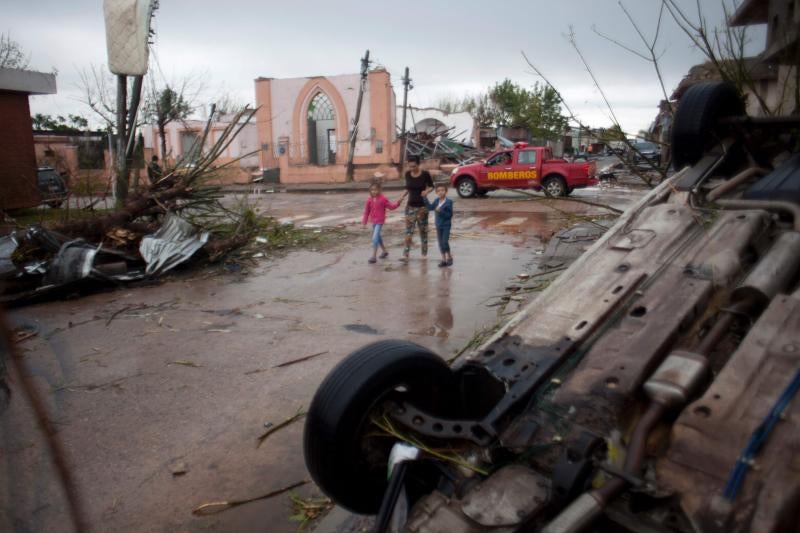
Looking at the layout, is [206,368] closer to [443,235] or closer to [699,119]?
[699,119]

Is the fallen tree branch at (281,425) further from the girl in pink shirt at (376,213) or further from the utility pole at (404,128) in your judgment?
the utility pole at (404,128)

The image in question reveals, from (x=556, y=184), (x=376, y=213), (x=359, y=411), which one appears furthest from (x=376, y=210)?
(x=556, y=184)

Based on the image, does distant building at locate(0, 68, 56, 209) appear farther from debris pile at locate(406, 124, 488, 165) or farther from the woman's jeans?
debris pile at locate(406, 124, 488, 165)

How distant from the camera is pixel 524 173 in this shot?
18.8 meters

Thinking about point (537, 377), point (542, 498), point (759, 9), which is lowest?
point (542, 498)

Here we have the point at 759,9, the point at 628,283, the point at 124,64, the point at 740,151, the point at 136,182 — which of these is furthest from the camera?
the point at 759,9

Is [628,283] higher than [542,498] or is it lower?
higher

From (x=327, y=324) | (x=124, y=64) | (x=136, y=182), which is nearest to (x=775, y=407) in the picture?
(x=327, y=324)

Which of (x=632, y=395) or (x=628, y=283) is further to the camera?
(x=628, y=283)

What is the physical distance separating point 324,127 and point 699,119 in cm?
2831

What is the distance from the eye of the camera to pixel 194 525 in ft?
9.65

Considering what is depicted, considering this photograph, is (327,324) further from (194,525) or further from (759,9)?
(759,9)

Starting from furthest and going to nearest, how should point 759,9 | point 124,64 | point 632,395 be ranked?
point 759,9
point 124,64
point 632,395

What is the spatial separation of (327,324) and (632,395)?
4276 mm
